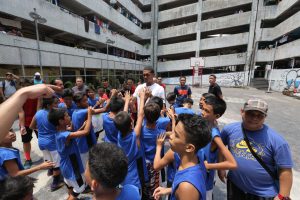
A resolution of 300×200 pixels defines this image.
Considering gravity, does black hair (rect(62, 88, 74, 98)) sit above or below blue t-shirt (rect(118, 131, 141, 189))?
above

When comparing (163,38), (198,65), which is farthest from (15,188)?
(163,38)

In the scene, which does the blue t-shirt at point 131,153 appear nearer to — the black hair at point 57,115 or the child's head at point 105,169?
the child's head at point 105,169

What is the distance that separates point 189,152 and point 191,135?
0.14 m

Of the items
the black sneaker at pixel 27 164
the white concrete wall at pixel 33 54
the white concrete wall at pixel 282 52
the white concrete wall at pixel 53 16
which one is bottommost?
the black sneaker at pixel 27 164

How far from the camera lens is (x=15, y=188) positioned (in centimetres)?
114

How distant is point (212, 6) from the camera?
2633 cm

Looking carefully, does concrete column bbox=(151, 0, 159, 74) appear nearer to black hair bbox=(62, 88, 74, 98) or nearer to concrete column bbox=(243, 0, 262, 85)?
concrete column bbox=(243, 0, 262, 85)

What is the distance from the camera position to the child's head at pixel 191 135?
1365 mm

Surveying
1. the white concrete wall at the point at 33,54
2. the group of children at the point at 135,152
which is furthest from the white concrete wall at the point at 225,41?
the group of children at the point at 135,152

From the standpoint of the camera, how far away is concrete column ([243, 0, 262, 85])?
2328cm

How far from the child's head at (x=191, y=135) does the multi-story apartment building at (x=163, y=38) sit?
415 inches

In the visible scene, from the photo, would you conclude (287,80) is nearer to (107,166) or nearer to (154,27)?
(154,27)


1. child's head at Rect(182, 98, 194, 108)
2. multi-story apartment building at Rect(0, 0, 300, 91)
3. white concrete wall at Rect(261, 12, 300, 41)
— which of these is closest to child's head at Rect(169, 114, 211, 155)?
child's head at Rect(182, 98, 194, 108)

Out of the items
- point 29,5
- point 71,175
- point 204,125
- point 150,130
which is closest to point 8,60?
point 29,5
